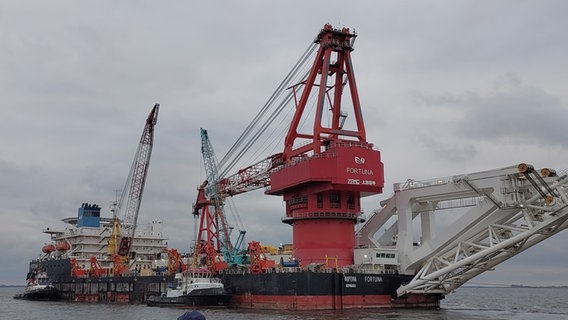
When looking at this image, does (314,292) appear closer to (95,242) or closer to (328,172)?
(328,172)

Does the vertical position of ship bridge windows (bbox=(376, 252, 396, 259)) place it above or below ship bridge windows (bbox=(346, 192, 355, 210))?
below

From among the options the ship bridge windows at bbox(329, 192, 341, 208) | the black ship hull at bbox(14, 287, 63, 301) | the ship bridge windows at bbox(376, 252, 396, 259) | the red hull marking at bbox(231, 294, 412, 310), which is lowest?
the black ship hull at bbox(14, 287, 63, 301)

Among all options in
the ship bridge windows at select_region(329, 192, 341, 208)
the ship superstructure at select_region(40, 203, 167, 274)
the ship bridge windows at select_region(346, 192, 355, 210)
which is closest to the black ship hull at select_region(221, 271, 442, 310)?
the ship bridge windows at select_region(329, 192, 341, 208)

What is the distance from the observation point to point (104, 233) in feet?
296

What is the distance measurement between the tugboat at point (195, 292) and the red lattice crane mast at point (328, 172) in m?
8.05

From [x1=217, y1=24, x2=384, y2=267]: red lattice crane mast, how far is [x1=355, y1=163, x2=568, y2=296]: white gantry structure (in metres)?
2.76

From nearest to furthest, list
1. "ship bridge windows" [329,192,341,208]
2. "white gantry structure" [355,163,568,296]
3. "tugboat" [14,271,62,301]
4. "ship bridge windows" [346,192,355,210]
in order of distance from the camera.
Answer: "white gantry structure" [355,163,568,296], "ship bridge windows" [329,192,341,208], "ship bridge windows" [346,192,355,210], "tugboat" [14,271,62,301]

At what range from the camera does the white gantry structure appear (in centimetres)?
3916

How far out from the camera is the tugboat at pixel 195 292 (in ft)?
173

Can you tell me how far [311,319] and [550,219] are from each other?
1705 centimetres

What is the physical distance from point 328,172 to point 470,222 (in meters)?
12.2

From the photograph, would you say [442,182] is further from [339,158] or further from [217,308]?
[217,308]

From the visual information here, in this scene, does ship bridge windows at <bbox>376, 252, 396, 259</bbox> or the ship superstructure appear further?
the ship superstructure

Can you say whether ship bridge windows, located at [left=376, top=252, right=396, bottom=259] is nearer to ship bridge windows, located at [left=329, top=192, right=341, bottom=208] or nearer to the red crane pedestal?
the red crane pedestal
